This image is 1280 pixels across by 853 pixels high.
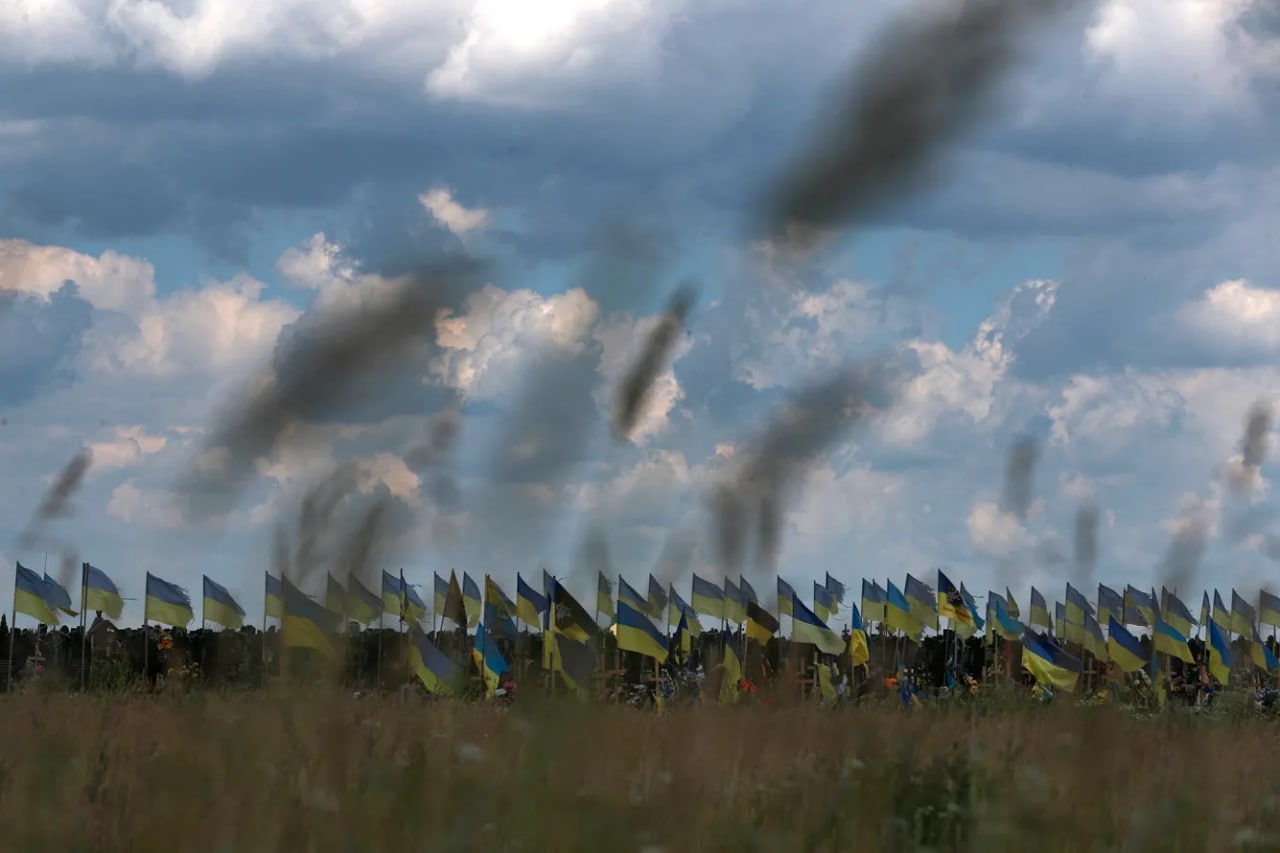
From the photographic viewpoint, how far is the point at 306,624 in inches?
289

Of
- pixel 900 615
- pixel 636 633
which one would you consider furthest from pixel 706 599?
pixel 636 633

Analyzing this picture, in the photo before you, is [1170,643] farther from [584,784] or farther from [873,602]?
[584,784]

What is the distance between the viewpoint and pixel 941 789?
8.54m

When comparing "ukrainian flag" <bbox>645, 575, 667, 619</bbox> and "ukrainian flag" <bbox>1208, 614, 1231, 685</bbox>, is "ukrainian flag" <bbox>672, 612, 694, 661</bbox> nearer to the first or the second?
"ukrainian flag" <bbox>645, 575, 667, 619</bbox>

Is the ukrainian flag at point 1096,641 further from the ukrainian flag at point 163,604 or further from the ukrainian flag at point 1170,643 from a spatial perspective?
the ukrainian flag at point 163,604

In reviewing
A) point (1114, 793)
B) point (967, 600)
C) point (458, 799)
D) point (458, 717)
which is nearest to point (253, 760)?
point (458, 799)

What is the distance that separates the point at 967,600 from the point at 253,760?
135 ft

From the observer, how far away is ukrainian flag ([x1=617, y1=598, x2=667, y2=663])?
2997 cm

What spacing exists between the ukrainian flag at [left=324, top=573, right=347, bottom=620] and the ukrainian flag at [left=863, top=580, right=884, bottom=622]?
4035 centimetres

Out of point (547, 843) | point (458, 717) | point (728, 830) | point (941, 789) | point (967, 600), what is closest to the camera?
point (547, 843)

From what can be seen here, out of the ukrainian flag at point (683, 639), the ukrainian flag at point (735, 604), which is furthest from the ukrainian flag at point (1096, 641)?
the ukrainian flag at point (683, 639)

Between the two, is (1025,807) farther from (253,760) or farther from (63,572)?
(63,572)

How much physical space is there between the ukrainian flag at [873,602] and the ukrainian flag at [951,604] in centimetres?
239

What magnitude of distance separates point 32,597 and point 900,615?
917 inches
